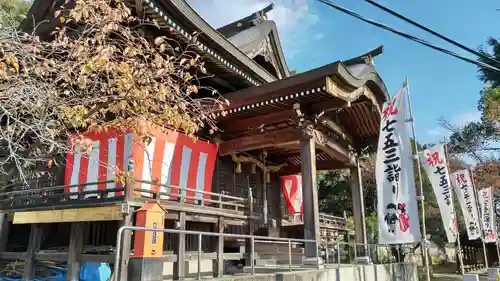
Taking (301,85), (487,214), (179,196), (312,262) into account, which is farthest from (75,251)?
(487,214)

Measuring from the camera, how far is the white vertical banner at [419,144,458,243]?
11211 mm

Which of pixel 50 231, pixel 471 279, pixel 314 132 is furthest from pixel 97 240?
pixel 471 279

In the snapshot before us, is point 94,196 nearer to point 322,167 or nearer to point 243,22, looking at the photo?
point 322,167

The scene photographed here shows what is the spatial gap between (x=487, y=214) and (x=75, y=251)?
16.4m

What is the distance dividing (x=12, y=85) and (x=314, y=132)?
6.89m

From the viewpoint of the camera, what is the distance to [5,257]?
8.78 metres

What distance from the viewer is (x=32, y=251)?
8.42 m

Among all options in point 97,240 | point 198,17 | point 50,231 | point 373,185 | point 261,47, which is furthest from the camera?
point 373,185

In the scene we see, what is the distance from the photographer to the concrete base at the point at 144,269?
230 inches

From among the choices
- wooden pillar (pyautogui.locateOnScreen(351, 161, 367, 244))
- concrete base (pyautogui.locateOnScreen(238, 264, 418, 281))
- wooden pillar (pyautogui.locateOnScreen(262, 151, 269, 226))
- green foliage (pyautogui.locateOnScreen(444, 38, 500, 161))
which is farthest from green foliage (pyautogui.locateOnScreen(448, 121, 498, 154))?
wooden pillar (pyautogui.locateOnScreen(262, 151, 269, 226))

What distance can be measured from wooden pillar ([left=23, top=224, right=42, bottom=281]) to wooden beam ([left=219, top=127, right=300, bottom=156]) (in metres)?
4.98

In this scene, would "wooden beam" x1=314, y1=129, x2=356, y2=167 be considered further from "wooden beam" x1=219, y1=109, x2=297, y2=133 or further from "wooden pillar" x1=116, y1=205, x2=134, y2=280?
"wooden pillar" x1=116, y1=205, x2=134, y2=280

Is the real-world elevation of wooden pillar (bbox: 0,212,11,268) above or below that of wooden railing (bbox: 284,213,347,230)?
below

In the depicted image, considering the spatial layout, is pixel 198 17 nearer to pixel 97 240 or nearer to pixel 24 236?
pixel 97 240
